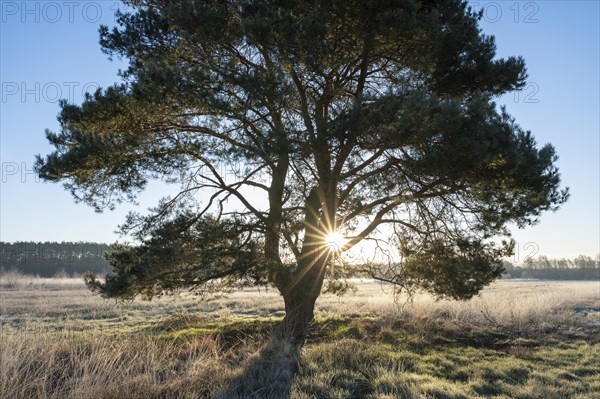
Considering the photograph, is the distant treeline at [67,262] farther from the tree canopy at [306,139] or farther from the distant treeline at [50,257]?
the tree canopy at [306,139]

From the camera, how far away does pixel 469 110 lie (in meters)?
7.82

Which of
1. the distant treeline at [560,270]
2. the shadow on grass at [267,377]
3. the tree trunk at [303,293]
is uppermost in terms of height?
the tree trunk at [303,293]

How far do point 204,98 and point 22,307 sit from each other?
17502 mm

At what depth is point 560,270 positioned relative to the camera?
9000 cm

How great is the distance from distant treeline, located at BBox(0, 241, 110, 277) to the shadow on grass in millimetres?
74604

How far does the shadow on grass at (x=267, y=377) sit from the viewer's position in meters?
5.76

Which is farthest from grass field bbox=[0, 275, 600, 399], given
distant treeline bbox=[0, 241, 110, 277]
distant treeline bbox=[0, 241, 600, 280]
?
distant treeline bbox=[0, 241, 110, 277]

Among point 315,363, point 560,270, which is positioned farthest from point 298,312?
point 560,270

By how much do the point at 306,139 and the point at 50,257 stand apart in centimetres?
8507

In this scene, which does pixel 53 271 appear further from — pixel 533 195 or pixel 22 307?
pixel 533 195

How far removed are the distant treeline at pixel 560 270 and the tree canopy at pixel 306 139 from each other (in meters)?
83.4

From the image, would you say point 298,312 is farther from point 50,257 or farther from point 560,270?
point 560,270

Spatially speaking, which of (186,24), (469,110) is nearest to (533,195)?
(469,110)

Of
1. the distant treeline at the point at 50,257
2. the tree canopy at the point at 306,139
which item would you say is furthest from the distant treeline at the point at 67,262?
the tree canopy at the point at 306,139
